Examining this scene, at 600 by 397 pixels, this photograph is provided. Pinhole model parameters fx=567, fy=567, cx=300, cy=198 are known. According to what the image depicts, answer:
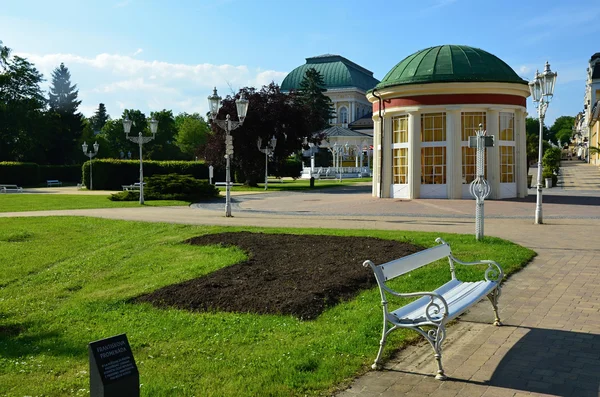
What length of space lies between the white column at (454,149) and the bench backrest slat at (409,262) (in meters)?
21.3

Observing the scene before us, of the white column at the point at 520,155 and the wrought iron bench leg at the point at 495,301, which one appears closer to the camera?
the wrought iron bench leg at the point at 495,301

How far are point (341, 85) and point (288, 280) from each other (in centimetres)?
11158

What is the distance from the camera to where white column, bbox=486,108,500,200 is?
1084 inches

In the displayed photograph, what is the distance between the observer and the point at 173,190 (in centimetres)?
3136

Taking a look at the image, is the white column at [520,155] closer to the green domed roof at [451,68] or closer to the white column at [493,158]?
the white column at [493,158]

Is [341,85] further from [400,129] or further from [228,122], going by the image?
[228,122]

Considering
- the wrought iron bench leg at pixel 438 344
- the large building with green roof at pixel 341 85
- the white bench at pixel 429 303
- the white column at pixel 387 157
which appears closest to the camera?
the wrought iron bench leg at pixel 438 344

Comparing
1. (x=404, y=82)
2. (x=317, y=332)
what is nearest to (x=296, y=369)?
(x=317, y=332)

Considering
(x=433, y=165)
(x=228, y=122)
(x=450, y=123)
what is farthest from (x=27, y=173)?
(x=450, y=123)

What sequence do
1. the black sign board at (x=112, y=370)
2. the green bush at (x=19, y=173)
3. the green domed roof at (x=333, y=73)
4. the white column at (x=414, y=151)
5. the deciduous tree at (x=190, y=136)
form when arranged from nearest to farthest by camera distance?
the black sign board at (x=112, y=370), the white column at (x=414, y=151), the green bush at (x=19, y=173), the deciduous tree at (x=190, y=136), the green domed roof at (x=333, y=73)

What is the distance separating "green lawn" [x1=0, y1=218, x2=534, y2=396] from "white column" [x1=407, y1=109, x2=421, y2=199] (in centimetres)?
1553

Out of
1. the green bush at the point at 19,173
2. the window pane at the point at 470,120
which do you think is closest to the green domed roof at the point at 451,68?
the window pane at the point at 470,120

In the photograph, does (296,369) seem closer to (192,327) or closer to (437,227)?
(192,327)

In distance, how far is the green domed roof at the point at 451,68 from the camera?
27.5m
